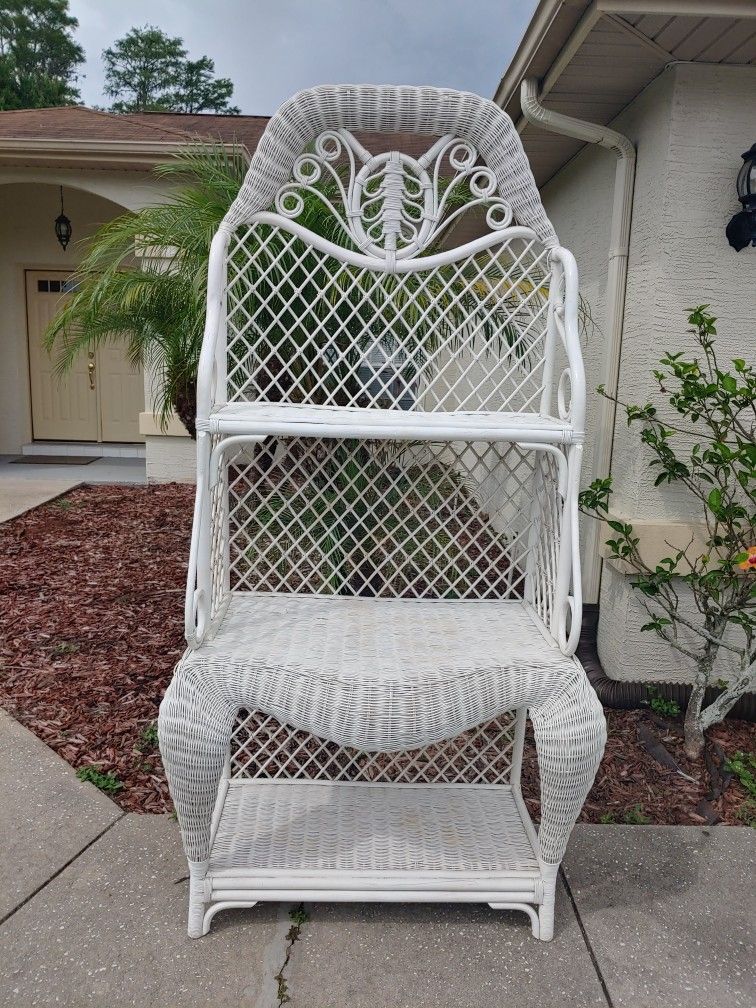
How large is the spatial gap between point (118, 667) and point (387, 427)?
2134 millimetres

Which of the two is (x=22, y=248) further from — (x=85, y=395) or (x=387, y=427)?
(x=387, y=427)

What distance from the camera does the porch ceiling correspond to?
2.22 metres

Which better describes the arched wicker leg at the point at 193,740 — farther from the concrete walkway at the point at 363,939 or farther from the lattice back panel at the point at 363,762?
the lattice back panel at the point at 363,762

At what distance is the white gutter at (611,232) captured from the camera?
2.95 m

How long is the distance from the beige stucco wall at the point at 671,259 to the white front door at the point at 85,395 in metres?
7.10

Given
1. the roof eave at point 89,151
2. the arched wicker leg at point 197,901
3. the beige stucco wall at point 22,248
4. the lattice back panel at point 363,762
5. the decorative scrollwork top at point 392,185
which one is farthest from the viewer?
the beige stucco wall at point 22,248

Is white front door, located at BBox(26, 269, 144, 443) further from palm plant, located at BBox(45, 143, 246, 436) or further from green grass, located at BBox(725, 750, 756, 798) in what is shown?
green grass, located at BBox(725, 750, 756, 798)

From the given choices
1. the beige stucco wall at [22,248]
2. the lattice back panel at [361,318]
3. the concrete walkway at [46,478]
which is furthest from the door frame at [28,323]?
the lattice back panel at [361,318]

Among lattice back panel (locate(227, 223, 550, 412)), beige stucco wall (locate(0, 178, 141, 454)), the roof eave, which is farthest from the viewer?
beige stucco wall (locate(0, 178, 141, 454))

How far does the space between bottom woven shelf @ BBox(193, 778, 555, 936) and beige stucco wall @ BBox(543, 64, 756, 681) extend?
3.39 ft

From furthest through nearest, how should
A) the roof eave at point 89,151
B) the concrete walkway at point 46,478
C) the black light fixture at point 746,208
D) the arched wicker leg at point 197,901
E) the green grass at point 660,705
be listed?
the roof eave at point 89,151, the concrete walkway at point 46,478, the green grass at point 660,705, the black light fixture at point 746,208, the arched wicker leg at point 197,901

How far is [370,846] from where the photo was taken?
1.98m

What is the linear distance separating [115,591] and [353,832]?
2597 mm


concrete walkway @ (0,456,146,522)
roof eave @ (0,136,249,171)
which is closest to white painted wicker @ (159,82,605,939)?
concrete walkway @ (0,456,146,522)
